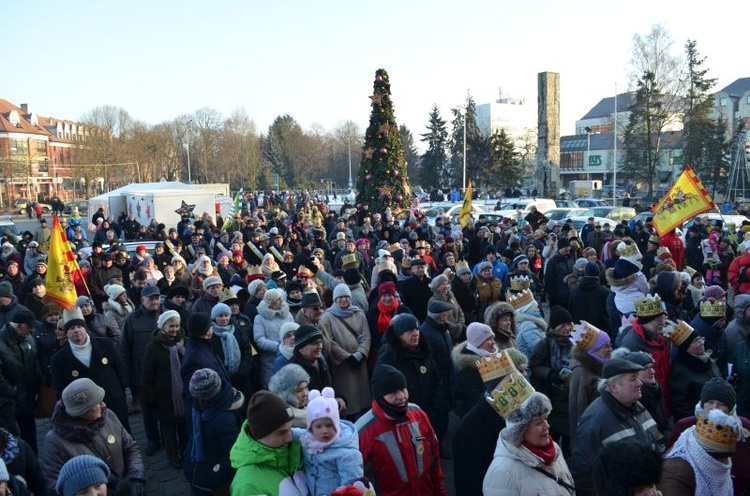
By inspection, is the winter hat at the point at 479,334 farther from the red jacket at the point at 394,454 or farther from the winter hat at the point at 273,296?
the winter hat at the point at 273,296

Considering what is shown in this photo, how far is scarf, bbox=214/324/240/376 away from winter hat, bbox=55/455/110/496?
2975 mm

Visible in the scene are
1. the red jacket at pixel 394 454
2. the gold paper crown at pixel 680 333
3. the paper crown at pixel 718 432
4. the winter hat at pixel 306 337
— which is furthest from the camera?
the winter hat at pixel 306 337

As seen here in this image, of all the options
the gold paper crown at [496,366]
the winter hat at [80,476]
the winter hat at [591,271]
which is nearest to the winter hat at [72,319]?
the winter hat at [80,476]

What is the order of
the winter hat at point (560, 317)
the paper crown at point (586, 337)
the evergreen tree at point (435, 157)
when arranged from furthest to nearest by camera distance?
the evergreen tree at point (435, 157)
the winter hat at point (560, 317)
the paper crown at point (586, 337)

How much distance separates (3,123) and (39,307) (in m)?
86.0

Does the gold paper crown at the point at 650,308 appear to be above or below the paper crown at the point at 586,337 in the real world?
above

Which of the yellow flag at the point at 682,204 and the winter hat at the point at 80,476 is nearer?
the winter hat at the point at 80,476

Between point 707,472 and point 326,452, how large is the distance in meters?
2.12

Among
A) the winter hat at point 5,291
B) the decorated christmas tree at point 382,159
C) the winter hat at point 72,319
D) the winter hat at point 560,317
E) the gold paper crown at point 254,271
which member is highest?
the decorated christmas tree at point 382,159

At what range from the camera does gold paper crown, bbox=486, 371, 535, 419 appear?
11.5 ft

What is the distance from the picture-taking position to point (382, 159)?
2658 cm

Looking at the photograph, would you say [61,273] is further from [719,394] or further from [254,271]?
[719,394]

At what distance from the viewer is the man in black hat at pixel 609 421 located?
3906 mm

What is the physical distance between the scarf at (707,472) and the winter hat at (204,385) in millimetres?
2949
